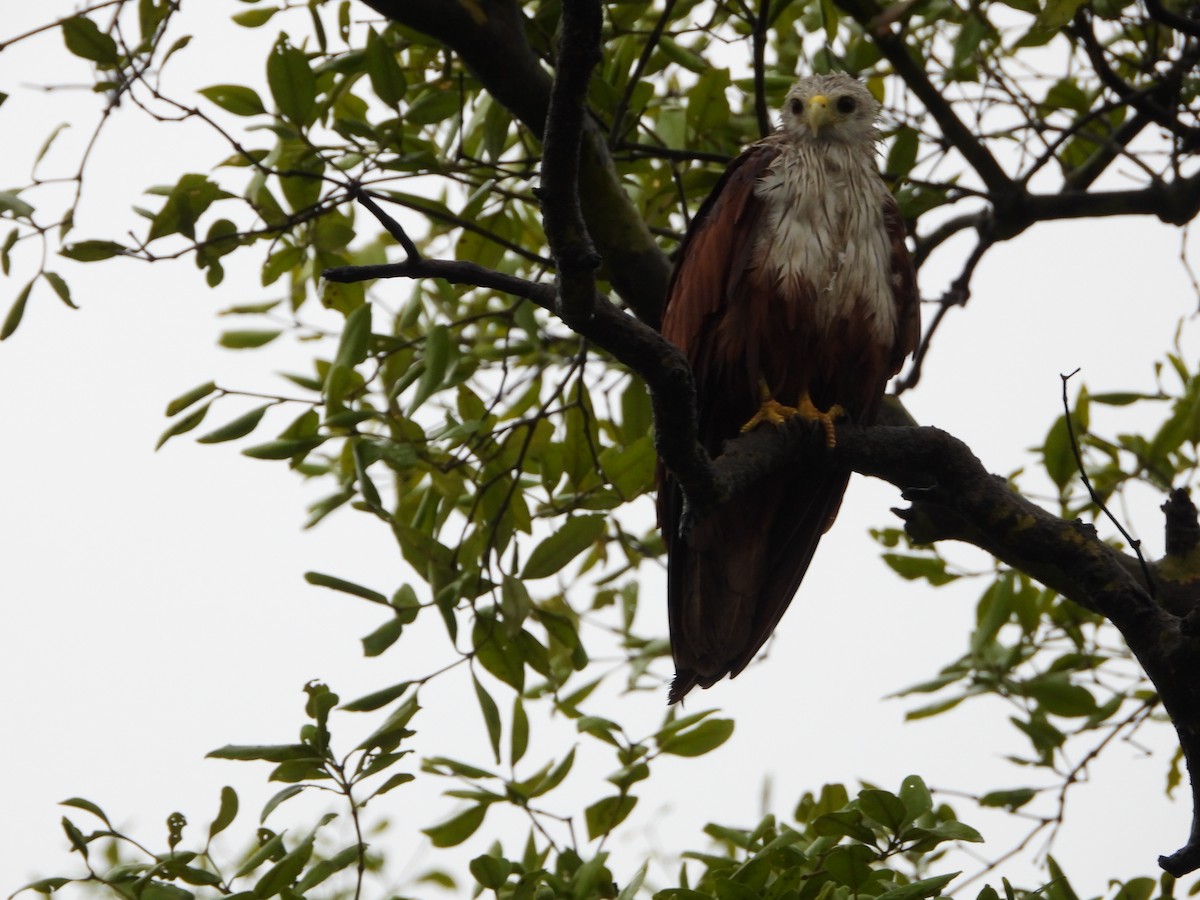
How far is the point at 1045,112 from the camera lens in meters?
5.05

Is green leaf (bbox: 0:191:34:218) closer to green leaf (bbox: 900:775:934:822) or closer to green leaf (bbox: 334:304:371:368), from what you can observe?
green leaf (bbox: 334:304:371:368)

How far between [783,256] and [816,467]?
670mm

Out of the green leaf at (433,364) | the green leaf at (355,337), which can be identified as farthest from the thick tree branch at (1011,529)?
the green leaf at (355,337)

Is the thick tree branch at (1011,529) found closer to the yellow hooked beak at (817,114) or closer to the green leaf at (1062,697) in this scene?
the green leaf at (1062,697)

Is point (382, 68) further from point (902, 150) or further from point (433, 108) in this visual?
point (902, 150)

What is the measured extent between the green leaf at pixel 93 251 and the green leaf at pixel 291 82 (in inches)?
25.9

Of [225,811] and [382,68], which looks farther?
[382,68]

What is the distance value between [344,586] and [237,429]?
599 mm

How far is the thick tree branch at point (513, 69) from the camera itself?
343 cm

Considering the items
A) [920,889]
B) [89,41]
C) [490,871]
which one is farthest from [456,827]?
[89,41]

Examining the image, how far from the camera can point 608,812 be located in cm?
358

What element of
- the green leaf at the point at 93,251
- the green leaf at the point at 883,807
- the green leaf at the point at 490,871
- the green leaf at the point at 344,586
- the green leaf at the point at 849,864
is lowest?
the green leaf at the point at 849,864

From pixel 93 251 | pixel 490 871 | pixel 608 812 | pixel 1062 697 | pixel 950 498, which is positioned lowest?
pixel 490 871

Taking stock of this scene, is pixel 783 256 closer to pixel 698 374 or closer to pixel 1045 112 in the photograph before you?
pixel 698 374
